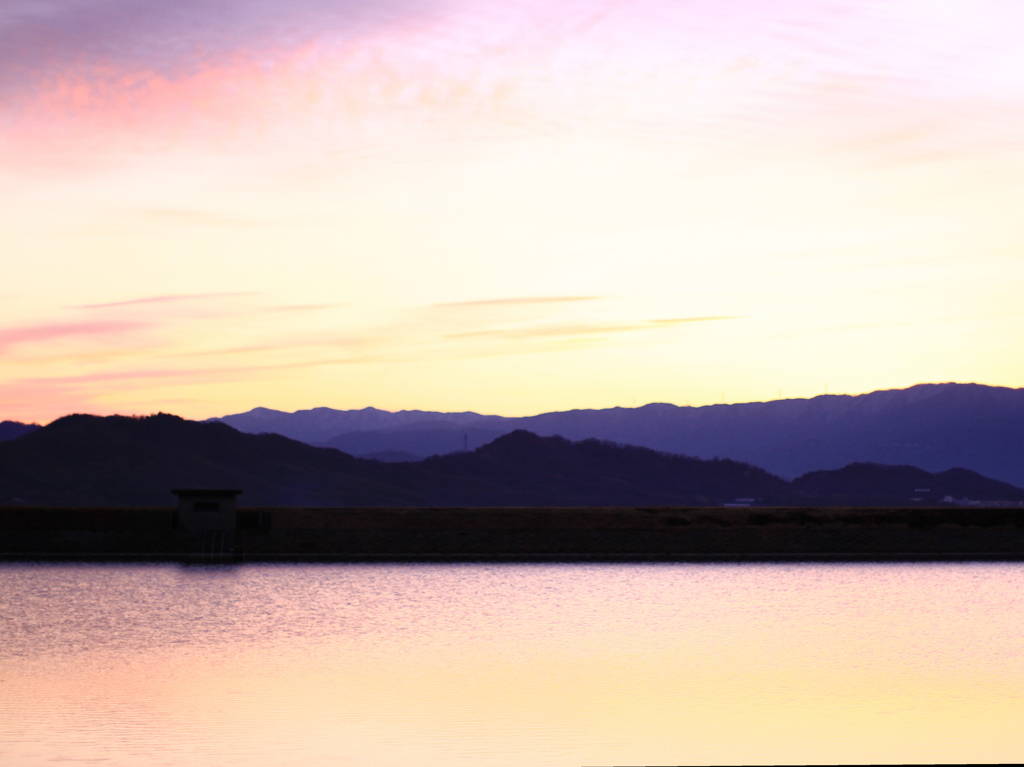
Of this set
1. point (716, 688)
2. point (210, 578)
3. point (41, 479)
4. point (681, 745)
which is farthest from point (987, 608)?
point (41, 479)

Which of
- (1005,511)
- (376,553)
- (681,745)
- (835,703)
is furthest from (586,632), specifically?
(1005,511)

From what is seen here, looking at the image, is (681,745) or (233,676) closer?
(681,745)

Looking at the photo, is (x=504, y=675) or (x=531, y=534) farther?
(x=531, y=534)

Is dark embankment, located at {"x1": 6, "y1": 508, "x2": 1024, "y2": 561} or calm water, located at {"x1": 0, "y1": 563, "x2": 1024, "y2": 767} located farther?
dark embankment, located at {"x1": 6, "y1": 508, "x2": 1024, "y2": 561}

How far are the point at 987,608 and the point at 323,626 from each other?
Result: 2102 centimetres

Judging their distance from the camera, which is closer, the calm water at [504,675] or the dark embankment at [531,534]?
the calm water at [504,675]

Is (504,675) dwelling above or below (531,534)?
below

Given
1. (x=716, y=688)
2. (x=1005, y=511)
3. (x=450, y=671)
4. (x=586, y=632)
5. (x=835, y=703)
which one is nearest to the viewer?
(x=835, y=703)

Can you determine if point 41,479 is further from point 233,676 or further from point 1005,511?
point 233,676

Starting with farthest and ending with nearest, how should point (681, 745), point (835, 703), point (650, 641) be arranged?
point (650, 641) < point (835, 703) < point (681, 745)

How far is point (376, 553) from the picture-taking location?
58.7 meters

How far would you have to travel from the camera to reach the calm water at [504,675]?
1582cm

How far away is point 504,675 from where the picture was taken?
22.5 metres

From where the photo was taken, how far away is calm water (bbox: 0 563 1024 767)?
15.8 metres
